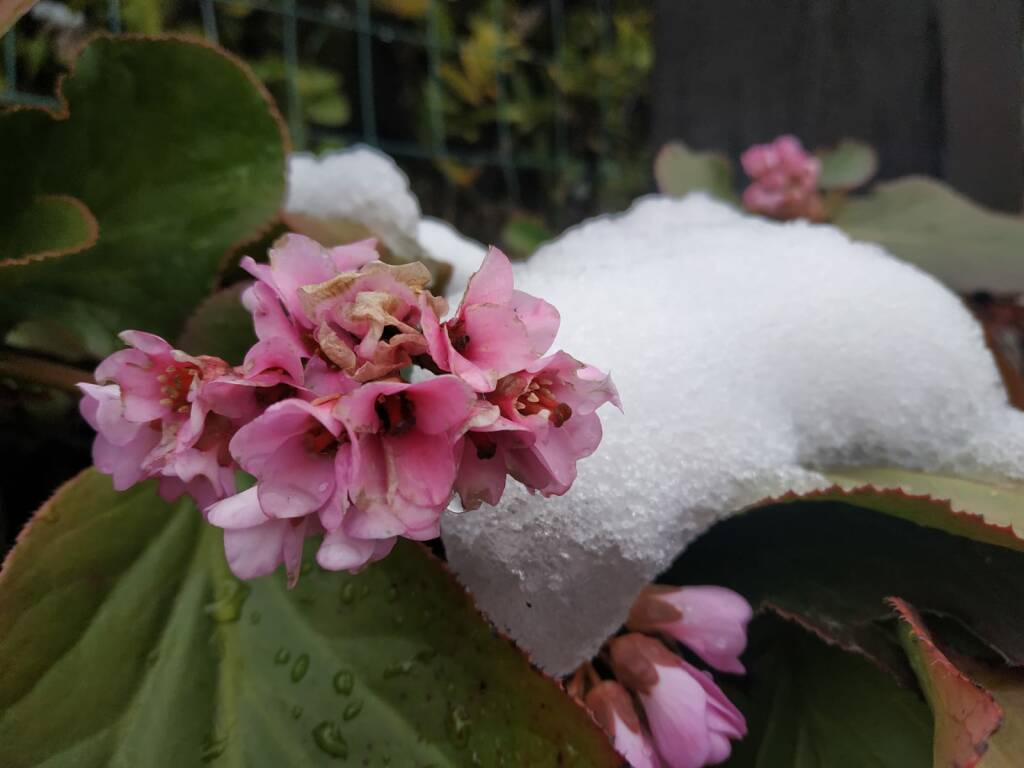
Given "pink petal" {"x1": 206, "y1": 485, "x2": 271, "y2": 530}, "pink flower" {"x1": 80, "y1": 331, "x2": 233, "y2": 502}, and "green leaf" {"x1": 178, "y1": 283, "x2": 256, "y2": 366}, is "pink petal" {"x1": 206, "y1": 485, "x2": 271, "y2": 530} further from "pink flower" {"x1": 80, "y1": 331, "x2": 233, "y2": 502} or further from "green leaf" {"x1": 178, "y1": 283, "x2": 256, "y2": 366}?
"green leaf" {"x1": 178, "y1": 283, "x2": 256, "y2": 366}

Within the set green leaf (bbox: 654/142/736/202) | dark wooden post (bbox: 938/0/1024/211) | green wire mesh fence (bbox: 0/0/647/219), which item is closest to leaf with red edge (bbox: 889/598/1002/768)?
green leaf (bbox: 654/142/736/202)

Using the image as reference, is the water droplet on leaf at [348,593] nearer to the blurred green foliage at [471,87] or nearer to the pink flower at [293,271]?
the pink flower at [293,271]

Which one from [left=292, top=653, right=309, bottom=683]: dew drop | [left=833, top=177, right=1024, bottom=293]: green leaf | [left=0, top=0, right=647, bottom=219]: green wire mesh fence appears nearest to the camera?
[left=292, top=653, right=309, bottom=683]: dew drop

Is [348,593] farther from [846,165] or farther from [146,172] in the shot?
[846,165]

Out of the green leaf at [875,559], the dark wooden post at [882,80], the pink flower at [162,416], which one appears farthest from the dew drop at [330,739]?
the dark wooden post at [882,80]

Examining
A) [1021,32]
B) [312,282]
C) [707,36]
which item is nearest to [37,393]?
[312,282]

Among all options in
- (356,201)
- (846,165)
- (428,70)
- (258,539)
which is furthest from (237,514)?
(428,70)
